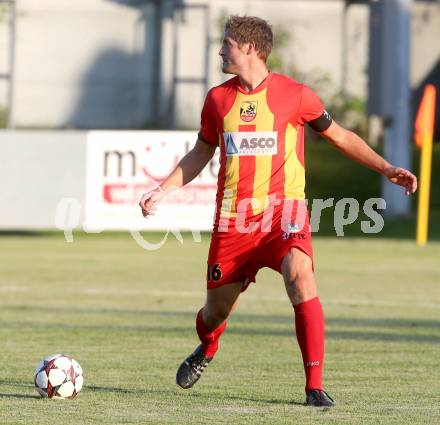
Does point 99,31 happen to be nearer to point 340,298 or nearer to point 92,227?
point 92,227

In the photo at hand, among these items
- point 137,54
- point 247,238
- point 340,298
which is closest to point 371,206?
point 137,54

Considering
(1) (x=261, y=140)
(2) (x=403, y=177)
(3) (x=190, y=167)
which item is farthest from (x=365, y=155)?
(3) (x=190, y=167)

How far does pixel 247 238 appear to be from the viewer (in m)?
7.98

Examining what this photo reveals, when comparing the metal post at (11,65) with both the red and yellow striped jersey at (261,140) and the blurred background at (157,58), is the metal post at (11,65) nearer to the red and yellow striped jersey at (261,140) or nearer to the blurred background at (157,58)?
the blurred background at (157,58)

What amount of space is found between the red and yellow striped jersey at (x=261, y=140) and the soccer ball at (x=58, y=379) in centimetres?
Answer: 120

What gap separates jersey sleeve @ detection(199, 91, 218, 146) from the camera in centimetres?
809

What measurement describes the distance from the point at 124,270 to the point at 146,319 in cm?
552

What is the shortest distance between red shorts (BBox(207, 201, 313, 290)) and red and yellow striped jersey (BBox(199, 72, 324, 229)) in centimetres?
10

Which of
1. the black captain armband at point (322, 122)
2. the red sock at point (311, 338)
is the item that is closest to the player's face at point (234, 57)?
the black captain armband at point (322, 122)

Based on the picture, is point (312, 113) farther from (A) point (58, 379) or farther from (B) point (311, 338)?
(A) point (58, 379)

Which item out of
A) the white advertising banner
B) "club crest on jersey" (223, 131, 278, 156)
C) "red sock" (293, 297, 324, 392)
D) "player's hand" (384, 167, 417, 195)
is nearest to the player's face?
"club crest on jersey" (223, 131, 278, 156)

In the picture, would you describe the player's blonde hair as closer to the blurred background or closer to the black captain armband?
the black captain armband

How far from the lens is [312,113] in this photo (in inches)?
316

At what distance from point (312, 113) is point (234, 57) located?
0.54 m
